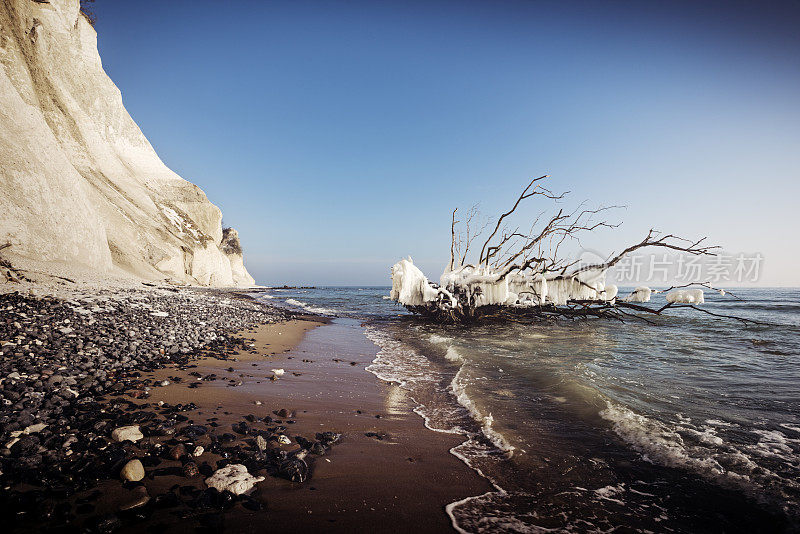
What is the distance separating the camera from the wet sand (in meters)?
2.30

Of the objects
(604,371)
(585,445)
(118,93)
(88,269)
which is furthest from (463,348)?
(118,93)

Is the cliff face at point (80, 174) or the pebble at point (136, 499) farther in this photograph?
the cliff face at point (80, 174)

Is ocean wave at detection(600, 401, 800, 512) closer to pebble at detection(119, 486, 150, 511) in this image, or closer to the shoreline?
the shoreline

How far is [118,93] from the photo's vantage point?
3194 cm

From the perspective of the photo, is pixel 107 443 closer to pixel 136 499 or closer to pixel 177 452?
pixel 177 452

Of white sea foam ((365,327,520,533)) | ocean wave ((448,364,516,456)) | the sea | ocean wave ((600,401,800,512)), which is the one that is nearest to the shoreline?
white sea foam ((365,327,520,533))

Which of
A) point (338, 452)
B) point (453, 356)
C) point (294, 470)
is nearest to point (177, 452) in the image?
point (294, 470)

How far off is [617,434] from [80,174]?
30.5 metres

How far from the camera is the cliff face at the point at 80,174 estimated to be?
549 inches

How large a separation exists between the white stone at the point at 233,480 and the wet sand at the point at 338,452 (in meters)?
0.08

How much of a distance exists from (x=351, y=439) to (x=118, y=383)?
3.41 m

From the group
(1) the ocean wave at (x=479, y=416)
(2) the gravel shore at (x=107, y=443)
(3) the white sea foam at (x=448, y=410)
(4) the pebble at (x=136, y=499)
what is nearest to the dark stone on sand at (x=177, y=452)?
(2) the gravel shore at (x=107, y=443)

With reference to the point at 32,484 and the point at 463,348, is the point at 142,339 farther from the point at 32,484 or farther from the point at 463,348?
the point at 463,348

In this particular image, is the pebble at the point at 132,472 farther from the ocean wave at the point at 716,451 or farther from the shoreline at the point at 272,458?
the ocean wave at the point at 716,451
